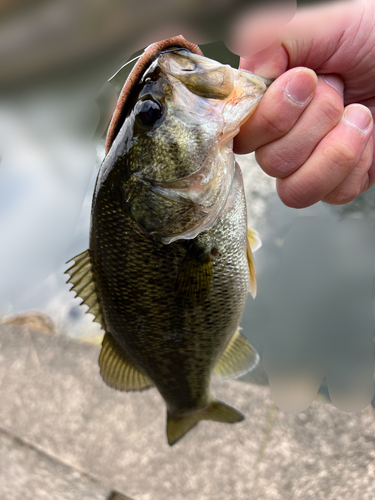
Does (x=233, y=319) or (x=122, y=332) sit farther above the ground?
(x=122, y=332)

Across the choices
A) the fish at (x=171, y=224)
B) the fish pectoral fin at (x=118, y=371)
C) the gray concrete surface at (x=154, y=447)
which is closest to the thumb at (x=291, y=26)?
the fish at (x=171, y=224)

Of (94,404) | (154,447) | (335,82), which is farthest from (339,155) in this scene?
(94,404)

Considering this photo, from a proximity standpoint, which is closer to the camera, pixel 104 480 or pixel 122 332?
pixel 122 332

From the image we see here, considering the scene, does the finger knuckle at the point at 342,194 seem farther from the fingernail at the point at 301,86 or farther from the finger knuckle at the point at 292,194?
the fingernail at the point at 301,86

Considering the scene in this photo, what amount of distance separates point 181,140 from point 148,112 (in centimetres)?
8

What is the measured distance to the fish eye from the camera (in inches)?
23.7

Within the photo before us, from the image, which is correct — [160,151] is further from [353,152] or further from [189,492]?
[189,492]

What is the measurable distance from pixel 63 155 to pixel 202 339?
23.1 inches

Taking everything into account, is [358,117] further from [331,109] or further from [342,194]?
[342,194]

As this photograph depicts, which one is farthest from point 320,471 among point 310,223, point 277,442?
point 310,223

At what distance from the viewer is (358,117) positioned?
73 centimetres

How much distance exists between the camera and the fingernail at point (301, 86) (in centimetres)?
64

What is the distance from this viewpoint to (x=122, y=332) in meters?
0.89

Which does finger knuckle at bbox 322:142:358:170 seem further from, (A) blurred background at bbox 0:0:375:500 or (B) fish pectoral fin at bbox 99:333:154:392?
(B) fish pectoral fin at bbox 99:333:154:392
